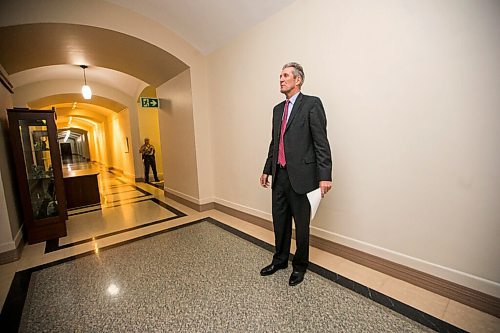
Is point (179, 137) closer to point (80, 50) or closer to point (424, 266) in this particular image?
point (80, 50)

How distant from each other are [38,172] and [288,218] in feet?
12.2

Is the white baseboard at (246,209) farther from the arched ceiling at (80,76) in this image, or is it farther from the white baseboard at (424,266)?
the arched ceiling at (80,76)

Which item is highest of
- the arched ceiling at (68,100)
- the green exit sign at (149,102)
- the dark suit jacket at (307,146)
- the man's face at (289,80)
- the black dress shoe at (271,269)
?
the arched ceiling at (68,100)

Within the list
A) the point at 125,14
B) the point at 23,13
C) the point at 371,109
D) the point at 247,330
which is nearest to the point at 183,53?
the point at 125,14

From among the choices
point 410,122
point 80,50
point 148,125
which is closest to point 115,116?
point 148,125

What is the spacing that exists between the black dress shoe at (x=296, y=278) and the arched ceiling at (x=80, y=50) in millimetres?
3622

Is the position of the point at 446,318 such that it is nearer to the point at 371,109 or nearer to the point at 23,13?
the point at 371,109

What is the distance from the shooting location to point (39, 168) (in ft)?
11.4

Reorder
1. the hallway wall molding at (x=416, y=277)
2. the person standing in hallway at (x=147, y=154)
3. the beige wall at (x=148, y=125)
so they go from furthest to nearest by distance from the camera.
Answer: the beige wall at (x=148, y=125)
the person standing in hallway at (x=147, y=154)
the hallway wall molding at (x=416, y=277)

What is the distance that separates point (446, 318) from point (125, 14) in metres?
4.78

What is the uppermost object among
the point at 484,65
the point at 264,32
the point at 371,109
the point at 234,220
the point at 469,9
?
the point at 264,32

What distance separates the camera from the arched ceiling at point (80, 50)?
3.06 m

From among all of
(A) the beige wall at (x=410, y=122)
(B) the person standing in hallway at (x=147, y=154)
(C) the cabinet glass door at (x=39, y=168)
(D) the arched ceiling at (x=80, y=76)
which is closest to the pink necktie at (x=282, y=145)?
(A) the beige wall at (x=410, y=122)

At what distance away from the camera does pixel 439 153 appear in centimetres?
171
